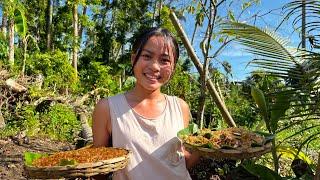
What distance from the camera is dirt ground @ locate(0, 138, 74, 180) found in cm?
538

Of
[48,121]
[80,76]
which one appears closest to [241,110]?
[48,121]

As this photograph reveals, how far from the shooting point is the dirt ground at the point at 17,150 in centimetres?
538

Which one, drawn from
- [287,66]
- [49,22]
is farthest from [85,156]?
[49,22]

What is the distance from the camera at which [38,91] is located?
1047 cm

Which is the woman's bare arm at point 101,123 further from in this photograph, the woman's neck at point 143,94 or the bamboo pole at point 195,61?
the bamboo pole at point 195,61

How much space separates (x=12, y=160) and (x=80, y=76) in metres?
18.5

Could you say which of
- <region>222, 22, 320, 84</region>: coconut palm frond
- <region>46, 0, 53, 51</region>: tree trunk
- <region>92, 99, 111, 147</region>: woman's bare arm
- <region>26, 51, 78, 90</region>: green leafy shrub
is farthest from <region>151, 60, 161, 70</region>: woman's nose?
<region>46, 0, 53, 51</region>: tree trunk

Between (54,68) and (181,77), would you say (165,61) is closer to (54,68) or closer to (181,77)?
(181,77)

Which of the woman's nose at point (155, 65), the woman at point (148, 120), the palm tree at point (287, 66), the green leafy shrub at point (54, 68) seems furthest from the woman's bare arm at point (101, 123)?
the green leafy shrub at point (54, 68)

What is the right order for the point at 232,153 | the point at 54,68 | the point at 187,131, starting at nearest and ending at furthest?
1. the point at 232,153
2. the point at 187,131
3. the point at 54,68

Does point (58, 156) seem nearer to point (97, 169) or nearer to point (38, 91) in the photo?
point (97, 169)

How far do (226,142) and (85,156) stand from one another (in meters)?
0.50

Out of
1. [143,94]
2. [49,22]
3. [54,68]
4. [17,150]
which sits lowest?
[17,150]

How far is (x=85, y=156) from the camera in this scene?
1.55 m
